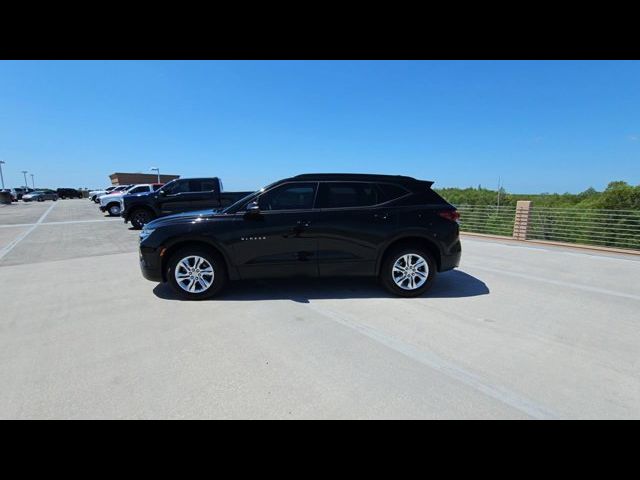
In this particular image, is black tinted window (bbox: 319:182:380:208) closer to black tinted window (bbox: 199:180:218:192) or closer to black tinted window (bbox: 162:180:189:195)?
black tinted window (bbox: 199:180:218:192)

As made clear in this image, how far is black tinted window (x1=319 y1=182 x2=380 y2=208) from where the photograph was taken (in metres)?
4.50

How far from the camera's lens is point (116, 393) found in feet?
7.59

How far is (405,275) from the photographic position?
4.50m

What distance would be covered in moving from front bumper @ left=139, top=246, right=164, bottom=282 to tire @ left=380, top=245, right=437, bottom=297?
3.19 metres

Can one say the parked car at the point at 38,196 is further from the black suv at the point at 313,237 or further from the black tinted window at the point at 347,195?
the black tinted window at the point at 347,195

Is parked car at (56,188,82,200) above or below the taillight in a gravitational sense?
→ above

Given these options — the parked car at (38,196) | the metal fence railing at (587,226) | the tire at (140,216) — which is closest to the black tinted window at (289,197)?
the metal fence railing at (587,226)

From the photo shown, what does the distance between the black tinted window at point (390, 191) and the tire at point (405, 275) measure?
774 millimetres

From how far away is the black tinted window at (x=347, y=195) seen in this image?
450cm

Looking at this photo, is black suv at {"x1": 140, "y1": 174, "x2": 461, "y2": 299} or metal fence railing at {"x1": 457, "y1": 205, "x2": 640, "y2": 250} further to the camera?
metal fence railing at {"x1": 457, "y1": 205, "x2": 640, "y2": 250}

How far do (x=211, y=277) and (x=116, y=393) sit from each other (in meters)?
2.13

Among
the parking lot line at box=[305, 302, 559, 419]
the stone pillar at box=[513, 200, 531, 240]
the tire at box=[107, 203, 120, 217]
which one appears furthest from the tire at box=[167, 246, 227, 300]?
the tire at box=[107, 203, 120, 217]

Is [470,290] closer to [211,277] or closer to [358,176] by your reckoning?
[358,176]
